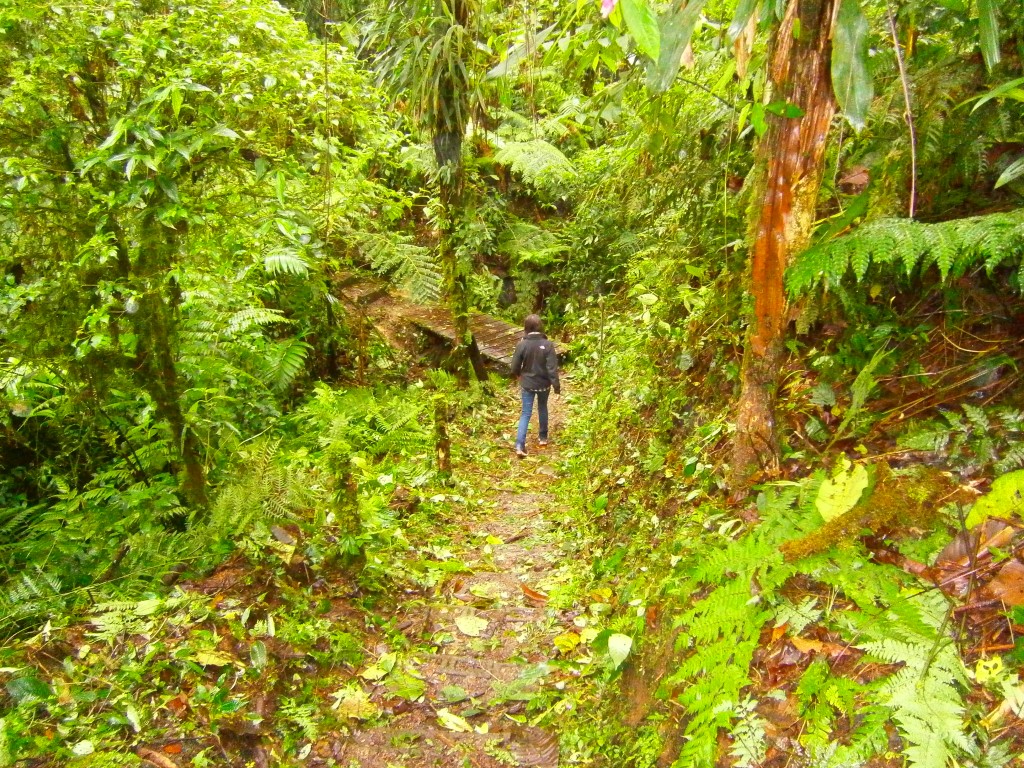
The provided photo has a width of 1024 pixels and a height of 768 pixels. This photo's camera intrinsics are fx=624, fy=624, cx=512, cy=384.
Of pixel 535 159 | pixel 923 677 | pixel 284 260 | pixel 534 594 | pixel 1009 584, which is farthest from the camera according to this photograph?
pixel 535 159

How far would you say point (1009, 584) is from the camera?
2.17 m

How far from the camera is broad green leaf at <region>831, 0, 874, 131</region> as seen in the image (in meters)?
1.91

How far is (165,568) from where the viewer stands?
12.1ft

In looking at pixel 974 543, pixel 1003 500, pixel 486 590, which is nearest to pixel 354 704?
pixel 486 590

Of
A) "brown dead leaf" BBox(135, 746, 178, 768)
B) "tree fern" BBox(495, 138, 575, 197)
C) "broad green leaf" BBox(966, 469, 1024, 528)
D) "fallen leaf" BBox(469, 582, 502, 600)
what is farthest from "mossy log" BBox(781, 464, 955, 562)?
"tree fern" BBox(495, 138, 575, 197)

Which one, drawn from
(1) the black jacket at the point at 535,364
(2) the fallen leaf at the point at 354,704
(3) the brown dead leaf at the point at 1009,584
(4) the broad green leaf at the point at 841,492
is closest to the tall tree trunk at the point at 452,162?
(1) the black jacket at the point at 535,364

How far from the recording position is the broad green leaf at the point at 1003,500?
219 cm

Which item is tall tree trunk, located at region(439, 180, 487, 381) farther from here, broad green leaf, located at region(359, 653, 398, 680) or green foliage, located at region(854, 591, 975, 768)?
green foliage, located at region(854, 591, 975, 768)

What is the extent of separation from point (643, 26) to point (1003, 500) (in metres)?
2.05

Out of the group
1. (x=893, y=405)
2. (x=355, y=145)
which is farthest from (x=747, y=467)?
(x=355, y=145)

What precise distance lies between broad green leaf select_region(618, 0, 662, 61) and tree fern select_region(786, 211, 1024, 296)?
4.32ft

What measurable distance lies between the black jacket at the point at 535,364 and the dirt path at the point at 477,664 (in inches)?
77.0

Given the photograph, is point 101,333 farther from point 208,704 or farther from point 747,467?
point 747,467

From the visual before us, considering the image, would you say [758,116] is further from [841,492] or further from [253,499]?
[253,499]
